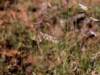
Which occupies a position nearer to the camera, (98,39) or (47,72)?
(47,72)

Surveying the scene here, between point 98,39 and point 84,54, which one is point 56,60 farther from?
point 98,39

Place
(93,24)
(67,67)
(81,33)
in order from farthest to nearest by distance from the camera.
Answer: (93,24), (81,33), (67,67)

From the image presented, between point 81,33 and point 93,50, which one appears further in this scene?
point 81,33

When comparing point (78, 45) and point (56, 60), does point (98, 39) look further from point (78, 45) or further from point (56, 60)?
point (56, 60)

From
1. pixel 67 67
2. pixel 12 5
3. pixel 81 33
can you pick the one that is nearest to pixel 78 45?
pixel 81 33

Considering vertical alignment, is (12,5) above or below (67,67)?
above

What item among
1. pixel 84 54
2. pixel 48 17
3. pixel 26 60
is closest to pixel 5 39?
pixel 26 60

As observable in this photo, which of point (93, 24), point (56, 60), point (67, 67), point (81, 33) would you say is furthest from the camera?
point (93, 24)
